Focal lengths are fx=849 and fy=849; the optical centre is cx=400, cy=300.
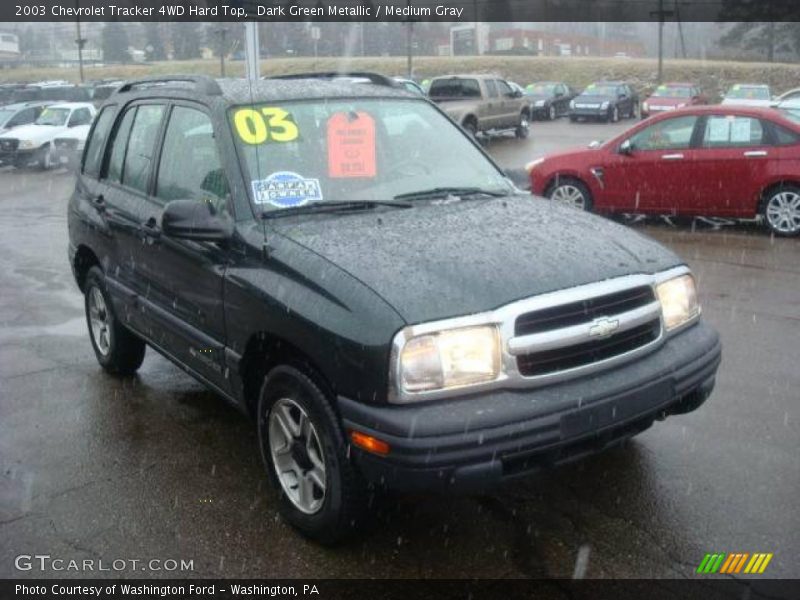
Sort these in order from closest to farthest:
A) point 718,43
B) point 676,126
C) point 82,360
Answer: point 82,360
point 676,126
point 718,43

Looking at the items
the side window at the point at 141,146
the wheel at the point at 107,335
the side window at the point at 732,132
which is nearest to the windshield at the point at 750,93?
the side window at the point at 732,132

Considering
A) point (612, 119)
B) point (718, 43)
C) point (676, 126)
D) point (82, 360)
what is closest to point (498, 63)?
point (718, 43)

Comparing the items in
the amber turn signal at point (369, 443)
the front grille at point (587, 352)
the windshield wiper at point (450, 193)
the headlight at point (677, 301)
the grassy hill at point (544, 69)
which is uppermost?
the grassy hill at point (544, 69)

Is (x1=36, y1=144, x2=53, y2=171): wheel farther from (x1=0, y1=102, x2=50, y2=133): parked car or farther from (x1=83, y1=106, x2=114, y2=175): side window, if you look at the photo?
(x1=83, y1=106, x2=114, y2=175): side window

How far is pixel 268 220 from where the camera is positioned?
12.8ft

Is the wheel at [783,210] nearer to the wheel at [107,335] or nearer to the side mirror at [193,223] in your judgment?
the wheel at [107,335]

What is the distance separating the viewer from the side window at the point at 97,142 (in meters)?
5.62

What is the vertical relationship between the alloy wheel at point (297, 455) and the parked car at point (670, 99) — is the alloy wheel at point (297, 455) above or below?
below

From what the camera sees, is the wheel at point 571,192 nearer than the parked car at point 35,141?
Yes

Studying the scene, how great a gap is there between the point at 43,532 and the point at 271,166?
195cm

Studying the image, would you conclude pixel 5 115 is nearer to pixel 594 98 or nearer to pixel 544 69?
pixel 594 98

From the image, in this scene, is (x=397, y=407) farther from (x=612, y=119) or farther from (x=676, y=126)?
(x=612, y=119)

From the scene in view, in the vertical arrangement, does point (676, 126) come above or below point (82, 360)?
above

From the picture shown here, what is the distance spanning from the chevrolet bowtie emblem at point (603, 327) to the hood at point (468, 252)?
169 millimetres
